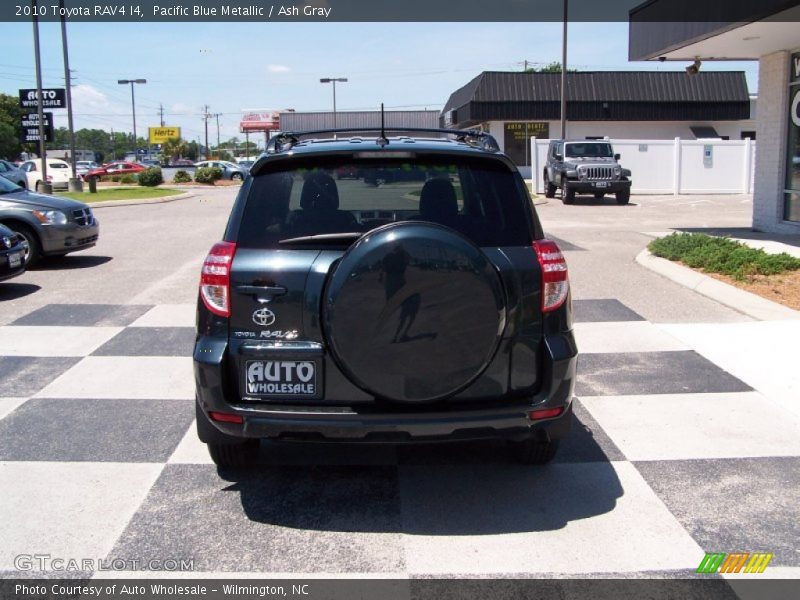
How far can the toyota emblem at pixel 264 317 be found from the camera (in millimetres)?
3812

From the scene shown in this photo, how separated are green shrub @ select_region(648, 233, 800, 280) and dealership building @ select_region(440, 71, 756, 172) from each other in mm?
32484

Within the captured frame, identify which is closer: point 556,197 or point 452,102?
point 556,197

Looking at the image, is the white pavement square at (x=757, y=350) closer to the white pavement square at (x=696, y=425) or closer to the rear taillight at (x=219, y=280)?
the white pavement square at (x=696, y=425)

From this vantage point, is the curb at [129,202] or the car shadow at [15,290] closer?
the car shadow at [15,290]

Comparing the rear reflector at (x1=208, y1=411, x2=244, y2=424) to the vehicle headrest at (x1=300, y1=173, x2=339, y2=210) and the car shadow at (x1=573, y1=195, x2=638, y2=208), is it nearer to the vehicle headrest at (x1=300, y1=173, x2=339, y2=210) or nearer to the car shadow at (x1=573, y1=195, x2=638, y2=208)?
the vehicle headrest at (x1=300, y1=173, x2=339, y2=210)

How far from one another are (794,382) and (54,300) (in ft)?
26.2

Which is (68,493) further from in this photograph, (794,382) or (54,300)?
(54,300)

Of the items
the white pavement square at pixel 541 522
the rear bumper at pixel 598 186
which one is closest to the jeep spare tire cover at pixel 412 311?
the white pavement square at pixel 541 522

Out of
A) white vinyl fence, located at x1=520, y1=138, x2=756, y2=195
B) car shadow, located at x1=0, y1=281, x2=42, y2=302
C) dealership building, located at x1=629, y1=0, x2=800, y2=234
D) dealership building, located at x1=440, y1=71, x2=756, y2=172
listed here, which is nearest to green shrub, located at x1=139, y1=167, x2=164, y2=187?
dealership building, located at x1=440, y1=71, x2=756, y2=172

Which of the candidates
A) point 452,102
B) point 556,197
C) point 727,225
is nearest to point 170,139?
point 452,102

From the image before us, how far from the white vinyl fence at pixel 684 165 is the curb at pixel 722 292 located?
854 inches

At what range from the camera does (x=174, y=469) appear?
470cm

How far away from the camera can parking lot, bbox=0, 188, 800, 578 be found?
3756 mm

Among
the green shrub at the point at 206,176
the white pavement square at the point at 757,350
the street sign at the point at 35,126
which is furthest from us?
the green shrub at the point at 206,176
